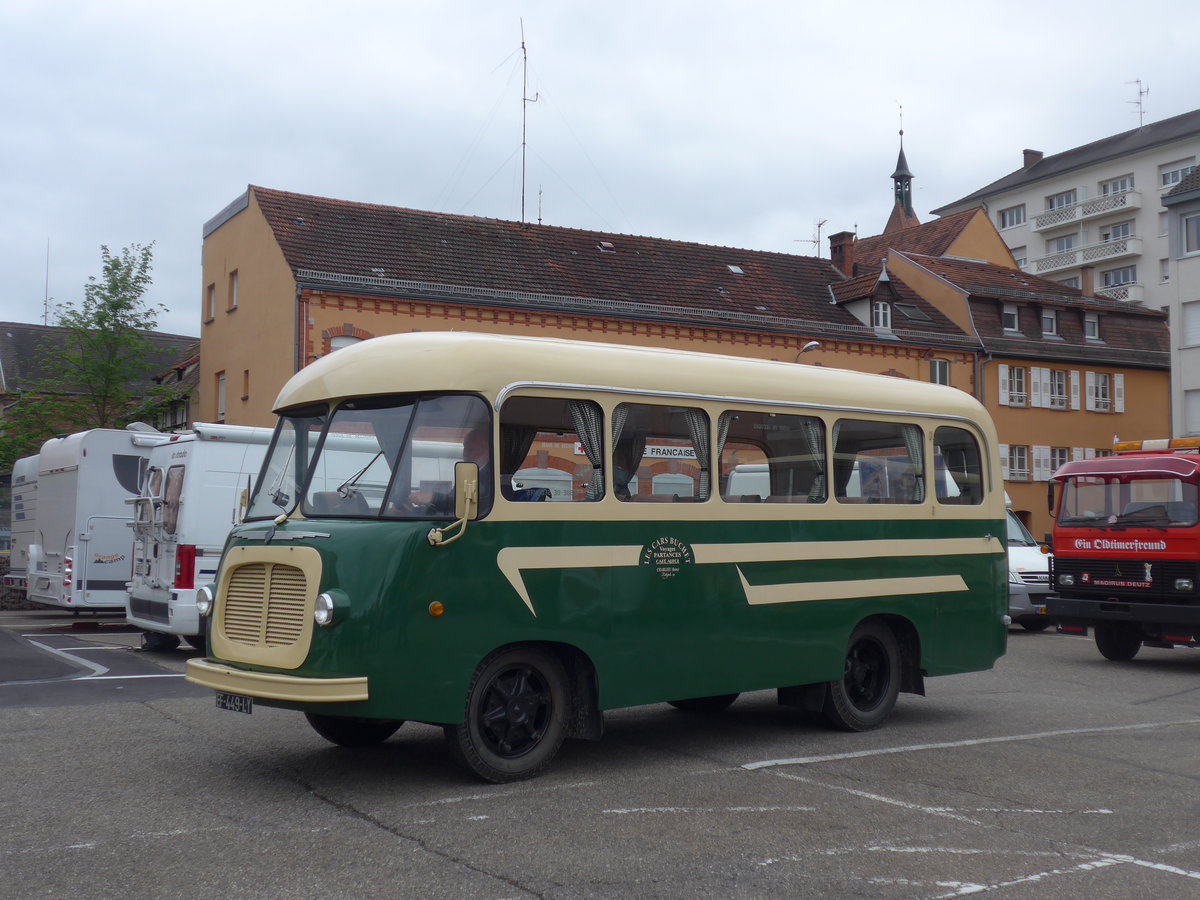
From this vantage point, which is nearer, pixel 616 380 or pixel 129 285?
pixel 616 380

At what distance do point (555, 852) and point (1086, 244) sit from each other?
75.6 meters

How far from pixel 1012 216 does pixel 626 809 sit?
80647mm

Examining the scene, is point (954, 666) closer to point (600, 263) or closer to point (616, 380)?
point (616, 380)

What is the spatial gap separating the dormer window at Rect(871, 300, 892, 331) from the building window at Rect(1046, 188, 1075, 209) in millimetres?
40906

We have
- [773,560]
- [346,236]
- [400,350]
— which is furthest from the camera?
[346,236]

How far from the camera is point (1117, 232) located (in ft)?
243

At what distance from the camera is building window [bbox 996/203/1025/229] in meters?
81.2

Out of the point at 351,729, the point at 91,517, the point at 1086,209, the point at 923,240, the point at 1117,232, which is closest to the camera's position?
the point at 351,729

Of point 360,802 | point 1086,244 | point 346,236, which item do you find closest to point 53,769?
point 360,802

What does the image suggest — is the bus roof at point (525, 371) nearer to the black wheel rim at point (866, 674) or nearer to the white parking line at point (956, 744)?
the black wheel rim at point (866, 674)

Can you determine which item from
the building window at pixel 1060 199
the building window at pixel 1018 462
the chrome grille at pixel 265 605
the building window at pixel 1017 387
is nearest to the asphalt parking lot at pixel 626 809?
the chrome grille at pixel 265 605

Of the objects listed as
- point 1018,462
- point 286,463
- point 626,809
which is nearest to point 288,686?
point 286,463

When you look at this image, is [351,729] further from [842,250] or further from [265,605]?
[842,250]

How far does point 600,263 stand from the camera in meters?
38.8
